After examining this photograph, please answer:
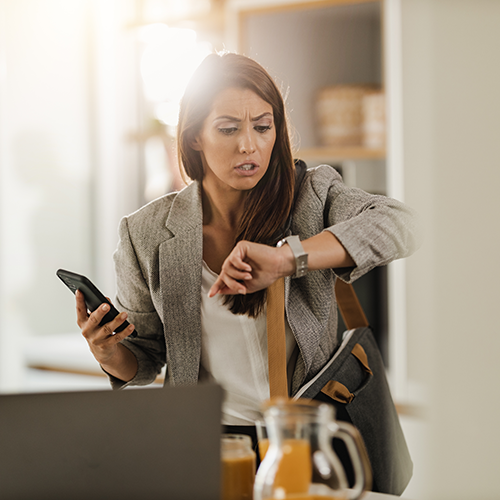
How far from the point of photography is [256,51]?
84.5 inches

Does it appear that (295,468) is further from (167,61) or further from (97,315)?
(167,61)

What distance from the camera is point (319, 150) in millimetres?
2131

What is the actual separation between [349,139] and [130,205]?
115 centimetres

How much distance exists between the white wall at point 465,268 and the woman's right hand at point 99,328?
569mm

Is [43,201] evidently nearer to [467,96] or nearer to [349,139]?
[349,139]

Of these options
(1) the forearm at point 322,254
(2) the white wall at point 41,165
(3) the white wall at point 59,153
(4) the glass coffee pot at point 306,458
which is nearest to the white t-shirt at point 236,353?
(1) the forearm at point 322,254

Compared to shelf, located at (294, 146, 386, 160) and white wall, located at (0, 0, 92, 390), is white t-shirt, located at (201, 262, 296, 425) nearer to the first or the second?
shelf, located at (294, 146, 386, 160)

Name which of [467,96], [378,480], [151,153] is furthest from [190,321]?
[151,153]

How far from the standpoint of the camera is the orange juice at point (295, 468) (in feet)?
1.75

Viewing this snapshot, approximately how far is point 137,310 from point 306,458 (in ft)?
2.46

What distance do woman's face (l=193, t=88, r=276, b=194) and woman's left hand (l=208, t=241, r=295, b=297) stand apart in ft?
0.85

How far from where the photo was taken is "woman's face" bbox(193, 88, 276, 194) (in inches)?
42.8

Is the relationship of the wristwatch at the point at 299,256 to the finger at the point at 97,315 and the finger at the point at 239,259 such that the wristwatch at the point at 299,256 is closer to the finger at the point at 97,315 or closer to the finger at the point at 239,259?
the finger at the point at 239,259

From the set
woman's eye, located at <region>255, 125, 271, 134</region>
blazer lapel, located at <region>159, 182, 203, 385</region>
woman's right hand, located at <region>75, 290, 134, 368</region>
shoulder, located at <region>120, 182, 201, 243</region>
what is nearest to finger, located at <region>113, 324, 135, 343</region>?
woman's right hand, located at <region>75, 290, 134, 368</region>
